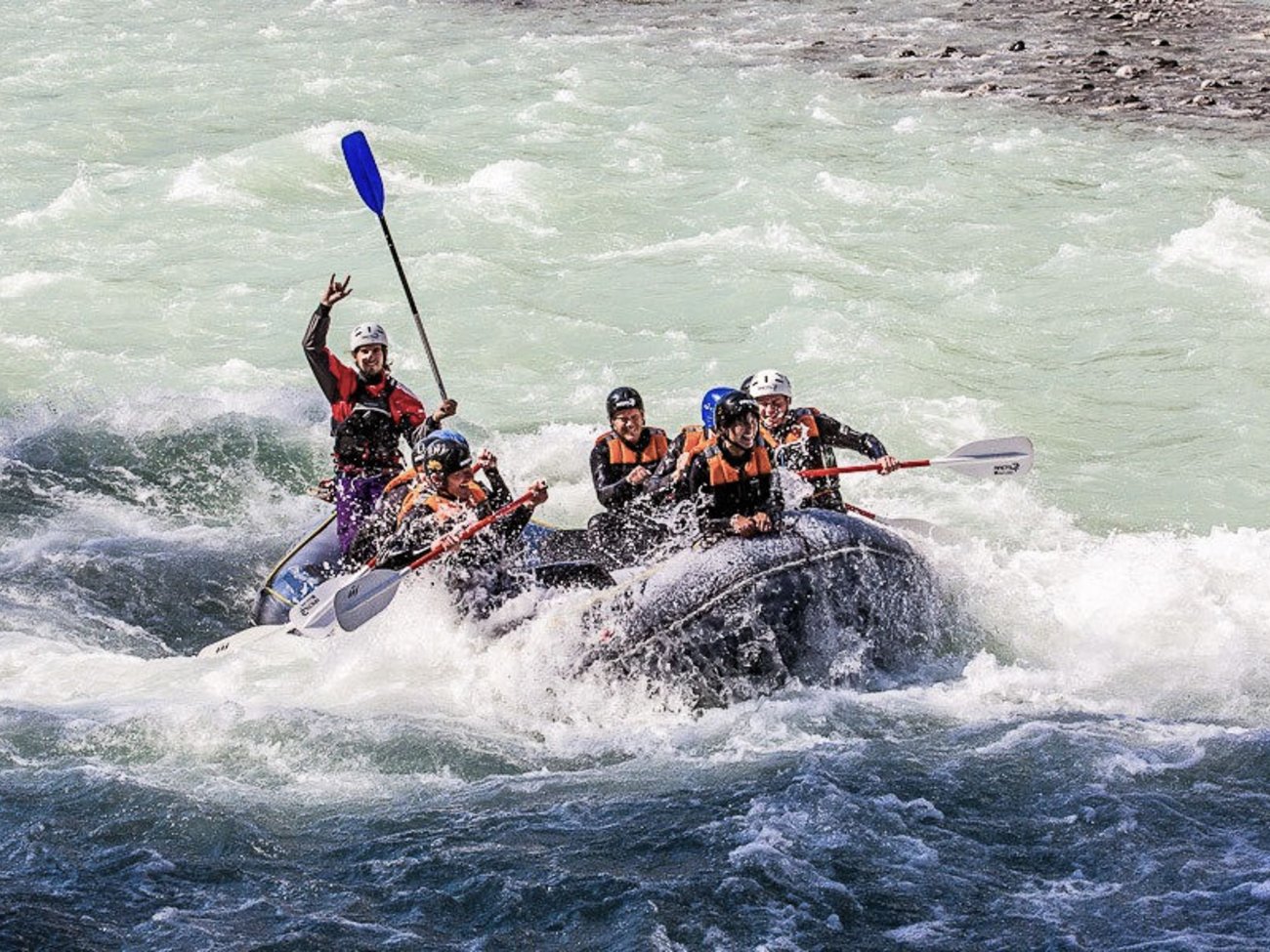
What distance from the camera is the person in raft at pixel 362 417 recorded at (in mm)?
10938

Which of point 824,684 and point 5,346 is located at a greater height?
point 5,346

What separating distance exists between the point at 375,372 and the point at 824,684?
343 cm

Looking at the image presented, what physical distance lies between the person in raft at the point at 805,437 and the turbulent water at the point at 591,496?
2.33ft

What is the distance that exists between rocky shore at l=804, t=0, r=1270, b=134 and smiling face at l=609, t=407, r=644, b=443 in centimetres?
1350

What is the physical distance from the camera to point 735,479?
9531 millimetres

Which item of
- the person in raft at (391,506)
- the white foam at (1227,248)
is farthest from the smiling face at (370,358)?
the white foam at (1227,248)

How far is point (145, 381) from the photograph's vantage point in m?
15.5

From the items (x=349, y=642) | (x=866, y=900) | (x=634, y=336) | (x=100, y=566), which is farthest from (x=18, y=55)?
(x=866, y=900)

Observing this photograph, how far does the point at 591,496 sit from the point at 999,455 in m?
3.48

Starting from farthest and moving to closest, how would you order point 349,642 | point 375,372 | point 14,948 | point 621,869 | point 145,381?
point 145,381, point 375,372, point 349,642, point 621,869, point 14,948

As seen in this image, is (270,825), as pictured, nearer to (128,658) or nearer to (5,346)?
(128,658)

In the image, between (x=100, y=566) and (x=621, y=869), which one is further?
(x=100, y=566)

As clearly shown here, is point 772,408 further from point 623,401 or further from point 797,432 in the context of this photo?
point 623,401

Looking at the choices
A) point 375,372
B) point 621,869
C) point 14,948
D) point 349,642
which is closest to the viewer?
point 14,948
